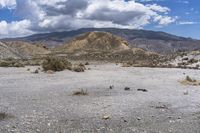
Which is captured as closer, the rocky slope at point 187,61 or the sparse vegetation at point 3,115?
the sparse vegetation at point 3,115

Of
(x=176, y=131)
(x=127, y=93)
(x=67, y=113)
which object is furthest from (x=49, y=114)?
(x=127, y=93)

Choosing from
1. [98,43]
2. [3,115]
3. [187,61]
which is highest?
[98,43]

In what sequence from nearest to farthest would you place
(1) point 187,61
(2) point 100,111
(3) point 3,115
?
1. (3) point 3,115
2. (2) point 100,111
3. (1) point 187,61

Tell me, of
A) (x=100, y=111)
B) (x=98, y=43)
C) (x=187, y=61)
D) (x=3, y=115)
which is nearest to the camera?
(x=3, y=115)

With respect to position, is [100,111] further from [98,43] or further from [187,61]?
[98,43]

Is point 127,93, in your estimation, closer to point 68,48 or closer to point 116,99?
point 116,99

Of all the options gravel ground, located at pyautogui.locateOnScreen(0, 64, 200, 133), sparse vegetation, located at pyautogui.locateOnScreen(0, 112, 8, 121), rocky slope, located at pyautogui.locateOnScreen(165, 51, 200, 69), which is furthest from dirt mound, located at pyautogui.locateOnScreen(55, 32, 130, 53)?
sparse vegetation, located at pyautogui.locateOnScreen(0, 112, 8, 121)

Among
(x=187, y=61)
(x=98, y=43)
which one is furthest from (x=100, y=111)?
(x=98, y=43)

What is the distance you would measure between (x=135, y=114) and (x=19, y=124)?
14.9 feet

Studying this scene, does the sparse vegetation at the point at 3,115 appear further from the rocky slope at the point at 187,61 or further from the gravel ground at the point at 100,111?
the rocky slope at the point at 187,61

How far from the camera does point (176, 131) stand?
1338 centimetres

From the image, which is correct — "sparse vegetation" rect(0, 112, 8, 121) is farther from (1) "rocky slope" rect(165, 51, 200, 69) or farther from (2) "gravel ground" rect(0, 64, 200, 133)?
(1) "rocky slope" rect(165, 51, 200, 69)

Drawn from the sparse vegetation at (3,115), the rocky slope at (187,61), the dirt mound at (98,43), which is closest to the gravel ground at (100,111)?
the sparse vegetation at (3,115)

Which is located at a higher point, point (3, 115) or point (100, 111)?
point (3, 115)
